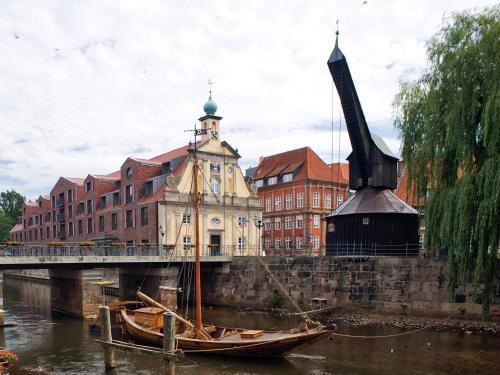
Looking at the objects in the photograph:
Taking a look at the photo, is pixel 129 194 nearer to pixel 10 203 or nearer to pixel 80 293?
pixel 80 293

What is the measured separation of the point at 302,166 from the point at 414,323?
33.0 metres

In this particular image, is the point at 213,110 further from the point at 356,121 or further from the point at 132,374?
the point at 132,374

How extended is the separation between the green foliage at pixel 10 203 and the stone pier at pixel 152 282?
73.2 metres

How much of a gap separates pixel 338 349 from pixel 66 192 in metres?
47.3

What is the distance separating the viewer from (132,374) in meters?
18.3

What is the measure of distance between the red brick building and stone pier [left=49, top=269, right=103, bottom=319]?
26.5 meters

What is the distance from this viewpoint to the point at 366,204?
3294 centimetres

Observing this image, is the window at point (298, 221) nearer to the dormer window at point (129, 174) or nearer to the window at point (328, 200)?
the window at point (328, 200)

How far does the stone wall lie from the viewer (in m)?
27.6

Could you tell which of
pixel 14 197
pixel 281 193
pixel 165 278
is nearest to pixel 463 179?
pixel 165 278

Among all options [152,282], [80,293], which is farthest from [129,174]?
[80,293]

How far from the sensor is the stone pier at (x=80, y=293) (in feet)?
102

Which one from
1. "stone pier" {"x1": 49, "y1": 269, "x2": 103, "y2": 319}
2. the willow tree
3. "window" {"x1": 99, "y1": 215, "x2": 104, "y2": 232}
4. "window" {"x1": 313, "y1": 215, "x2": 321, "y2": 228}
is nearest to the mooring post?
"stone pier" {"x1": 49, "y1": 269, "x2": 103, "y2": 319}

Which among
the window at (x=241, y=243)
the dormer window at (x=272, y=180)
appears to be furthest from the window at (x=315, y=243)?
the window at (x=241, y=243)
